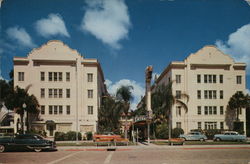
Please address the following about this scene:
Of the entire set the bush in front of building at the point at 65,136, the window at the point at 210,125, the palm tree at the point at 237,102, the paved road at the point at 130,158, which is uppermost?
the palm tree at the point at 237,102

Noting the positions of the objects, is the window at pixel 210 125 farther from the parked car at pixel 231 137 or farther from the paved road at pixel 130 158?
the paved road at pixel 130 158

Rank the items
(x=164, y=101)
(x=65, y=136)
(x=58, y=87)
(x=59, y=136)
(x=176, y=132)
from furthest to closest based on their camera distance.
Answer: (x=58, y=87), (x=176, y=132), (x=65, y=136), (x=59, y=136), (x=164, y=101)

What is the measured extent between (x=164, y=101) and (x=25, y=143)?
16.9 metres

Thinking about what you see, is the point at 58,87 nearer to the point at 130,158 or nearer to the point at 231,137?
the point at 130,158

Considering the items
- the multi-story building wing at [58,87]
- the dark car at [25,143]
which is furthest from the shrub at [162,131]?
the dark car at [25,143]

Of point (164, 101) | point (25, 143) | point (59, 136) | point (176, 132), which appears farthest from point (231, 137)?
point (25, 143)

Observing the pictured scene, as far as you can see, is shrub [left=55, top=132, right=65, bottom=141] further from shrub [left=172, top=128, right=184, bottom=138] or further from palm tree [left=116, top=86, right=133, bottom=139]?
shrub [left=172, top=128, right=184, bottom=138]

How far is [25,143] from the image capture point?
16.5m

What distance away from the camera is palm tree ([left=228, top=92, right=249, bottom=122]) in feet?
109

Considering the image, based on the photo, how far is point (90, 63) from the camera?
3456 cm

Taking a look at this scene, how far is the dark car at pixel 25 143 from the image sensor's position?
638 inches

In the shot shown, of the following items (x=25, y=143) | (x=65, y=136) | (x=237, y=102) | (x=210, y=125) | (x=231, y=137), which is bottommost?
(x=65, y=136)

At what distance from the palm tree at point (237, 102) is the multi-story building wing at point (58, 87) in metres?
20.6

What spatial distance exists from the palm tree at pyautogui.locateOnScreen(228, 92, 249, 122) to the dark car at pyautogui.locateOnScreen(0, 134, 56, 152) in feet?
91.1
